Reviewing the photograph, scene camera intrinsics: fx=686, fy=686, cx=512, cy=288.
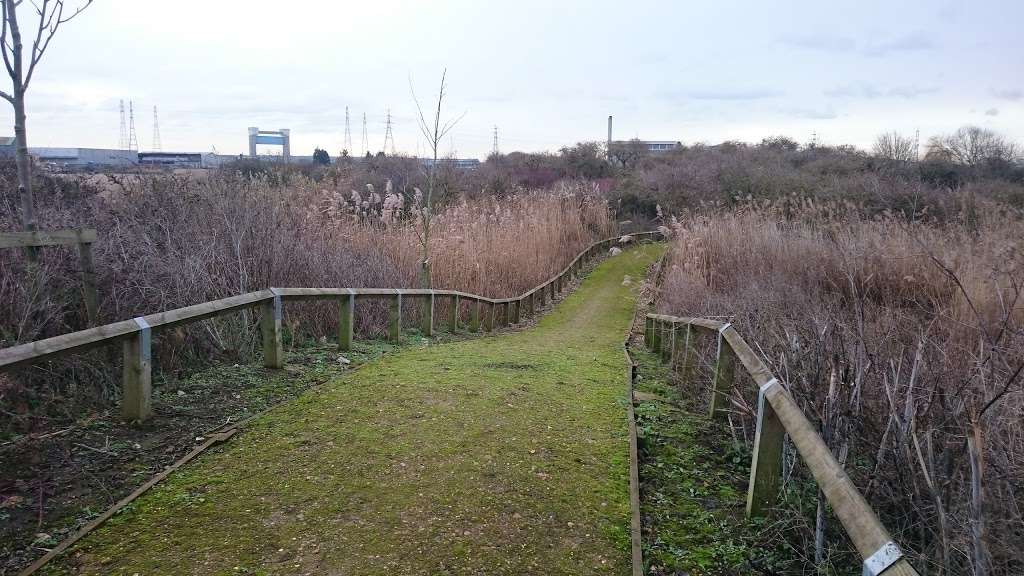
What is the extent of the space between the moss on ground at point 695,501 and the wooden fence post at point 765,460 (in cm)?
12

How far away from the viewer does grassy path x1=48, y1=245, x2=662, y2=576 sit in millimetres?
3322

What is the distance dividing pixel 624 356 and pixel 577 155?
4532cm

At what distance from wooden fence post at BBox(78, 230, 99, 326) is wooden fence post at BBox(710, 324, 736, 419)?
559cm

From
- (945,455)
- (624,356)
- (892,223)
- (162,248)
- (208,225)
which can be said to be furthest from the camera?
(892,223)

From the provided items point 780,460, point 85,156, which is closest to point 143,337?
point 780,460

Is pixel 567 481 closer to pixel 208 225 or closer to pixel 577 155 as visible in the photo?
pixel 208 225

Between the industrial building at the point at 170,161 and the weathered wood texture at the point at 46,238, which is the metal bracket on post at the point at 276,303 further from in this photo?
the industrial building at the point at 170,161

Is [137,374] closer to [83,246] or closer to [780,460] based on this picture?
[83,246]

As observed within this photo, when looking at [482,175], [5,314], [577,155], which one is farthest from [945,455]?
[577,155]

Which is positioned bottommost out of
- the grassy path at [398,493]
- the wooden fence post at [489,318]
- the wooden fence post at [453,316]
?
the wooden fence post at [489,318]

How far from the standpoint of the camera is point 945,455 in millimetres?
3295

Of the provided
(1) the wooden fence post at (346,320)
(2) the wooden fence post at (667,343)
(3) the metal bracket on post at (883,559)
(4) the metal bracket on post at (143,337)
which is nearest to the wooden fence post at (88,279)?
(4) the metal bracket on post at (143,337)

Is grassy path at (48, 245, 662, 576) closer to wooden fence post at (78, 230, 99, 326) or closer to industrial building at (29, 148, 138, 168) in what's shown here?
wooden fence post at (78, 230, 99, 326)

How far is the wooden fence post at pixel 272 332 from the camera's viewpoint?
6672 mm
